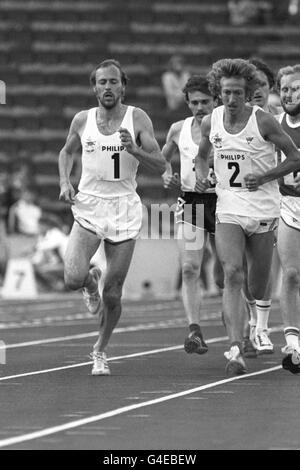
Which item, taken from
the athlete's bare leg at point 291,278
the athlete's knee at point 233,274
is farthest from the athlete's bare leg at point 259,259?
the athlete's knee at point 233,274

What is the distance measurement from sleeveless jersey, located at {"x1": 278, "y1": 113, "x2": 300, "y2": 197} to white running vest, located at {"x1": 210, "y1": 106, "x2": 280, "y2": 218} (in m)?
0.50

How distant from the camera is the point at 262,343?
13297mm

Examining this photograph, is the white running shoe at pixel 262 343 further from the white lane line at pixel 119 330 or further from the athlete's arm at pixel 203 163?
the white lane line at pixel 119 330

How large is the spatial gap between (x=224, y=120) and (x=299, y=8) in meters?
19.7

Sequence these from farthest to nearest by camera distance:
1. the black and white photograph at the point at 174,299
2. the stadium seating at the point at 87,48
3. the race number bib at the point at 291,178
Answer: the stadium seating at the point at 87,48 → the race number bib at the point at 291,178 → the black and white photograph at the point at 174,299

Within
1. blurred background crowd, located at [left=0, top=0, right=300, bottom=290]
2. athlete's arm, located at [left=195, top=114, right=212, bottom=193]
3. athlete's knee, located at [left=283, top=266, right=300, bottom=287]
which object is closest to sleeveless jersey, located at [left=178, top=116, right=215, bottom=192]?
athlete's arm, located at [left=195, top=114, right=212, bottom=193]

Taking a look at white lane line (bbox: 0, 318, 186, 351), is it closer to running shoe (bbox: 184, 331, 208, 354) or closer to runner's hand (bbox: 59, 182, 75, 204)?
running shoe (bbox: 184, 331, 208, 354)

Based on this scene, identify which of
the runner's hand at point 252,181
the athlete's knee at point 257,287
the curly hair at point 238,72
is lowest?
the athlete's knee at point 257,287

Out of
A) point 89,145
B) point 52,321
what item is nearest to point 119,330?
point 52,321

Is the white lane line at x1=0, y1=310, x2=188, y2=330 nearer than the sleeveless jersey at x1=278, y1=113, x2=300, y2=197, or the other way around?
the sleeveless jersey at x1=278, y1=113, x2=300, y2=197

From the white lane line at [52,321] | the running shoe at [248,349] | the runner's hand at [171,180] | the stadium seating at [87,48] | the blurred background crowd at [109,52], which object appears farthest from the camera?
the stadium seating at [87,48]

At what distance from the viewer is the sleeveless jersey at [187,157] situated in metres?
13.6

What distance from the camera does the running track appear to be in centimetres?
786

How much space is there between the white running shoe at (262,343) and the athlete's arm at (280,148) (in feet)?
7.52
